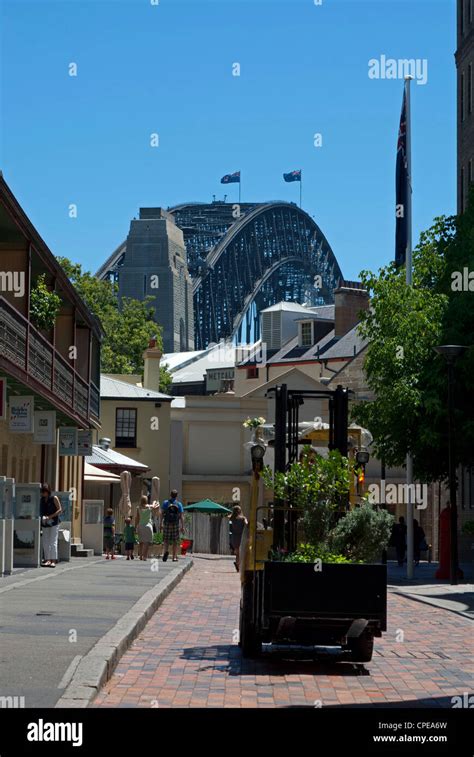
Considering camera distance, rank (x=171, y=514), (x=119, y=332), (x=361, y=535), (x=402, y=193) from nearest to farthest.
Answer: (x=361, y=535) < (x=171, y=514) < (x=402, y=193) < (x=119, y=332)

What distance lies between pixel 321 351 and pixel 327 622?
74422 millimetres

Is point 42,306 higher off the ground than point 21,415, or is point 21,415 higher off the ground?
point 42,306

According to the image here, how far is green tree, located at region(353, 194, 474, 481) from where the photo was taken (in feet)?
114

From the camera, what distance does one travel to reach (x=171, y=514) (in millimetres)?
34188

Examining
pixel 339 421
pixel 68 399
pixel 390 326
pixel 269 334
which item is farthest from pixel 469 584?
pixel 269 334

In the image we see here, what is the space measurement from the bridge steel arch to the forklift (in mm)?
146082

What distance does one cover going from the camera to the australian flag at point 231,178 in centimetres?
19138

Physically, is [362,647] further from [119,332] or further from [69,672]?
[119,332]

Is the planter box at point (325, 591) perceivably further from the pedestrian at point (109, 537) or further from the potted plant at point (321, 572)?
the pedestrian at point (109, 537)

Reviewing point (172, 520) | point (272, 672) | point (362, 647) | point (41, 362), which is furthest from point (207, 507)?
point (272, 672)

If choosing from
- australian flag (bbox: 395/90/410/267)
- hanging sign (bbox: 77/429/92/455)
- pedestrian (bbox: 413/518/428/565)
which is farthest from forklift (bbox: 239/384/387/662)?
pedestrian (bbox: 413/518/428/565)

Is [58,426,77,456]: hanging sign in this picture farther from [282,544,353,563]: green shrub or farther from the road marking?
the road marking

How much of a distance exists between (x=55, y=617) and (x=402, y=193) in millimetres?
24456
